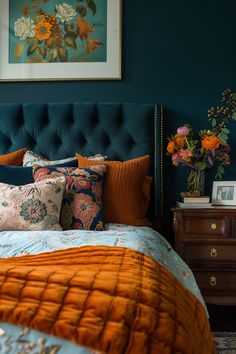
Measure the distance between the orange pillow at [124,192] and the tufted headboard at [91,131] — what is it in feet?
0.99

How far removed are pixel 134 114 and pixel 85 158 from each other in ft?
1.70

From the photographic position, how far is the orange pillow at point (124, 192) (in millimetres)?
2516

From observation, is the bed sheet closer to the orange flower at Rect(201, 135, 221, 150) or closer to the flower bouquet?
the flower bouquet

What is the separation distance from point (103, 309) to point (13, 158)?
206 centimetres

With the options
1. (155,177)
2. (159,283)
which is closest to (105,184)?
(155,177)

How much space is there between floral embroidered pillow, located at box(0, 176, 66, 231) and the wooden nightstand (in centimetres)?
87

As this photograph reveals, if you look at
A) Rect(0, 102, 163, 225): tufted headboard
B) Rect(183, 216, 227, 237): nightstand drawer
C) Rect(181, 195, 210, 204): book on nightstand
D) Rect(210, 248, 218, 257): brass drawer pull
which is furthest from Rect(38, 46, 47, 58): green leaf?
Rect(210, 248, 218, 257): brass drawer pull

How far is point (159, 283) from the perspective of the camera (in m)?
1.20

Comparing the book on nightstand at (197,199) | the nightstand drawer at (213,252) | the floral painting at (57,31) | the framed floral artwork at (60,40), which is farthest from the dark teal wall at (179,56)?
the nightstand drawer at (213,252)

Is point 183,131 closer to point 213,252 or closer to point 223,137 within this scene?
point 223,137

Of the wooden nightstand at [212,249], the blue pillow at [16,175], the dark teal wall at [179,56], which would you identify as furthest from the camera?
the dark teal wall at [179,56]

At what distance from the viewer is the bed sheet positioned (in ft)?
2.93

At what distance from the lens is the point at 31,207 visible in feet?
7.02

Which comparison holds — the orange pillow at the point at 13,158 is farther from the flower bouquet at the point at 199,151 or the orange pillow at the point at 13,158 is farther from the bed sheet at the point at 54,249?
the flower bouquet at the point at 199,151
